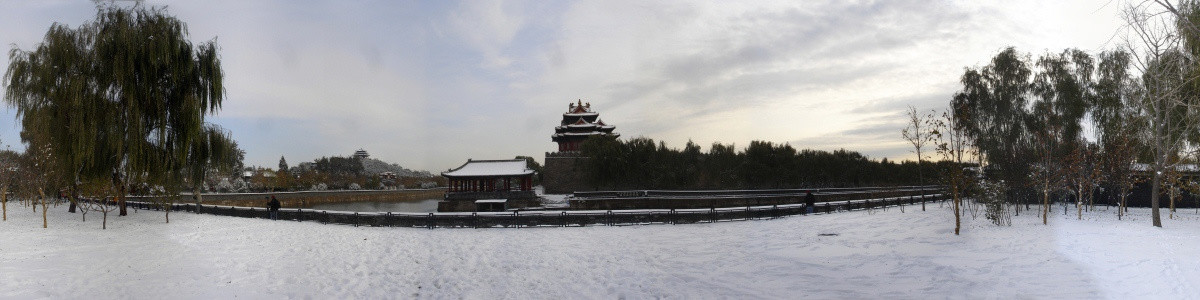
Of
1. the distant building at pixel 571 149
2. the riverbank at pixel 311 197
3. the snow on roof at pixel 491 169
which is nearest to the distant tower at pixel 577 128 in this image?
the distant building at pixel 571 149

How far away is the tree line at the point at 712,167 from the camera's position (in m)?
48.9

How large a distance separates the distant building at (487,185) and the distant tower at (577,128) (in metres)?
10.4

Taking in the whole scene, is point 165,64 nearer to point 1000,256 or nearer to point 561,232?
point 561,232

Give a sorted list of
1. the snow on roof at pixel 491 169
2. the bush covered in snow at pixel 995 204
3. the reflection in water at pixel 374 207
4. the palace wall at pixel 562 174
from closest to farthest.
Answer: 1. the bush covered in snow at pixel 995 204
2. the snow on roof at pixel 491 169
3. the reflection in water at pixel 374 207
4. the palace wall at pixel 562 174

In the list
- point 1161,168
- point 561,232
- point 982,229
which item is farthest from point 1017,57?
point 561,232

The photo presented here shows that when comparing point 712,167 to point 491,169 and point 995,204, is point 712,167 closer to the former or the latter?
point 491,169

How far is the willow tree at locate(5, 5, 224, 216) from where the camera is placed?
1917 cm

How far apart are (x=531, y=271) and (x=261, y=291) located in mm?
4807

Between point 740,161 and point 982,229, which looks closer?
point 982,229

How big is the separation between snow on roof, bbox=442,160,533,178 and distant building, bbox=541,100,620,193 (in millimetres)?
4983

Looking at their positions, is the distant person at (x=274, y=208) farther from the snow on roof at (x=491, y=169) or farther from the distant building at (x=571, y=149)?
the distant building at (x=571, y=149)

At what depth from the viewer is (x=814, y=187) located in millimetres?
54500

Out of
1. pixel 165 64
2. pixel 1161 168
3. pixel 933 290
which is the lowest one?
pixel 933 290

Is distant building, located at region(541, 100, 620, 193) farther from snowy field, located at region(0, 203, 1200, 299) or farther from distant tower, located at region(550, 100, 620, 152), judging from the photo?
snowy field, located at region(0, 203, 1200, 299)
